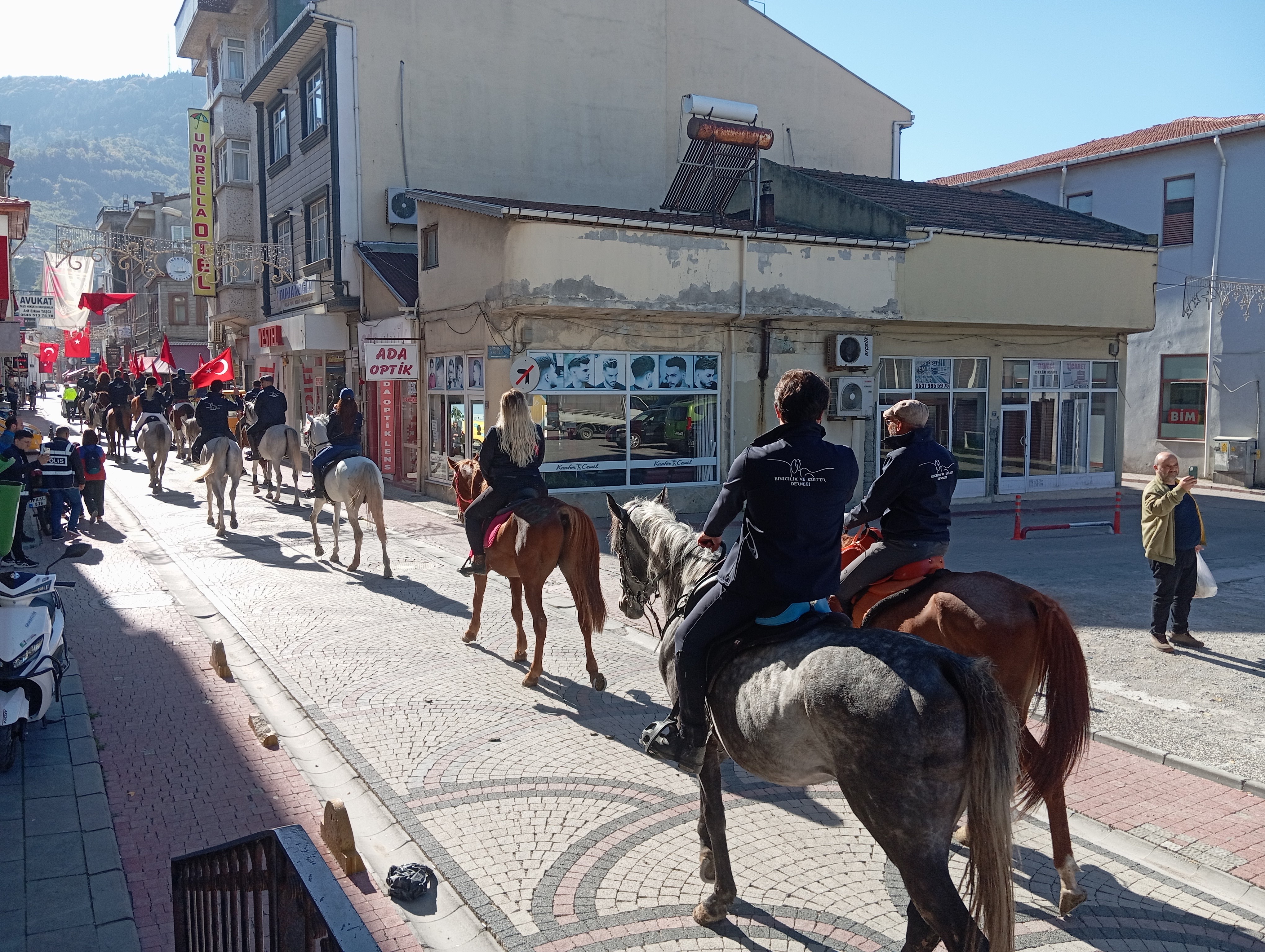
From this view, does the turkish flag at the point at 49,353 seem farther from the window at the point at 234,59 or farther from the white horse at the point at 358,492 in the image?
the white horse at the point at 358,492

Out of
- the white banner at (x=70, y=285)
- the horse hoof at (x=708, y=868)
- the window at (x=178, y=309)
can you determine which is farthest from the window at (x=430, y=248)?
the window at (x=178, y=309)

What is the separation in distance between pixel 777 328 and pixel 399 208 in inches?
426

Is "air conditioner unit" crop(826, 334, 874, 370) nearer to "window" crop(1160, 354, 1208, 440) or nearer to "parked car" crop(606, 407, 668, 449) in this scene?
"parked car" crop(606, 407, 668, 449)

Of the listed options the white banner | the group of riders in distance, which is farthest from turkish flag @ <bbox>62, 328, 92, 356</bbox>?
the group of riders in distance

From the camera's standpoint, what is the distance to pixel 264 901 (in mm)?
2537

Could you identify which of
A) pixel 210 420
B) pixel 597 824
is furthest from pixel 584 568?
pixel 210 420

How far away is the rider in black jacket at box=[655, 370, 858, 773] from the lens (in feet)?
13.2

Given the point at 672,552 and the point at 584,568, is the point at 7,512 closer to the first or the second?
the point at 584,568

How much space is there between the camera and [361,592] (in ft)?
37.1

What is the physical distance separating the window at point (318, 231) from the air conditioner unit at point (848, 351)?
43.6 ft

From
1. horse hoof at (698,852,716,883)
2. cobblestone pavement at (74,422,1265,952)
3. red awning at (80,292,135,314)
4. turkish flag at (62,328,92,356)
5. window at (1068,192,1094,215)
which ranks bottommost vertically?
cobblestone pavement at (74,422,1265,952)

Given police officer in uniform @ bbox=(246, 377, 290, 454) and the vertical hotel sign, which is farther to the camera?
the vertical hotel sign

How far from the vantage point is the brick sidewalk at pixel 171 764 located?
185 inches

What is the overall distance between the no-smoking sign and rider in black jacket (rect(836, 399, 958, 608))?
10.5m
